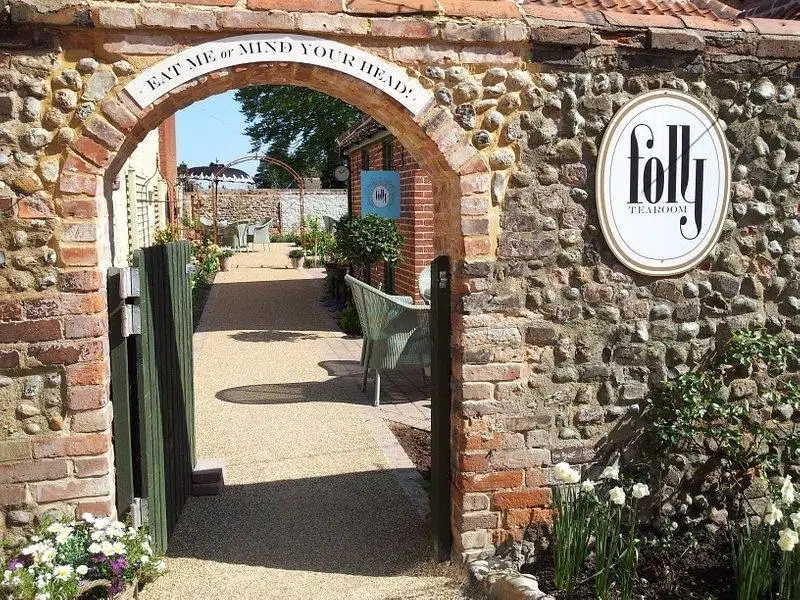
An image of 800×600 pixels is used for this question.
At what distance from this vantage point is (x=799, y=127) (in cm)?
434

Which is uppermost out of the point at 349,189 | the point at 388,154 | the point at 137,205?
the point at 388,154

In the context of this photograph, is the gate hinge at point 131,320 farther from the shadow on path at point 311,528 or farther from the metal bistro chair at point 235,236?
the metal bistro chair at point 235,236

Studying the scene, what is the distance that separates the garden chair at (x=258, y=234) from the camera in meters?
25.1

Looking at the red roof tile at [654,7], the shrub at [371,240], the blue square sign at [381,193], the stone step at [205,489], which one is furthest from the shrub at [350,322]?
the red roof tile at [654,7]

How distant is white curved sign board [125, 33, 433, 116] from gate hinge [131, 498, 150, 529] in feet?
6.49

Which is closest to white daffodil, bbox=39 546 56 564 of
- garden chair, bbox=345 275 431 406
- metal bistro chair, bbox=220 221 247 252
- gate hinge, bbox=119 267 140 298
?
gate hinge, bbox=119 267 140 298

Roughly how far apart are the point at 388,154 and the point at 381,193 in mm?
1403

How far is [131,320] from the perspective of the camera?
3.87 meters

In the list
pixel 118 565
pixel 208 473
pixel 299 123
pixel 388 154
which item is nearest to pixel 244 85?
pixel 118 565

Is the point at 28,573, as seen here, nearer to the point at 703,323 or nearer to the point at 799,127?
the point at 703,323

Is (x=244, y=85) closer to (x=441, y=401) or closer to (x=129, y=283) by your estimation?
(x=129, y=283)

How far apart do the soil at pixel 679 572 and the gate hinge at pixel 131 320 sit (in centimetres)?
236

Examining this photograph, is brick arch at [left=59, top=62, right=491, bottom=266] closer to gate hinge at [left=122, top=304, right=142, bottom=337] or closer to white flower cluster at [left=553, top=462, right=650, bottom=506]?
gate hinge at [left=122, top=304, right=142, bottom=337]

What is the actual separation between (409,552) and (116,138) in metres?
2.70
